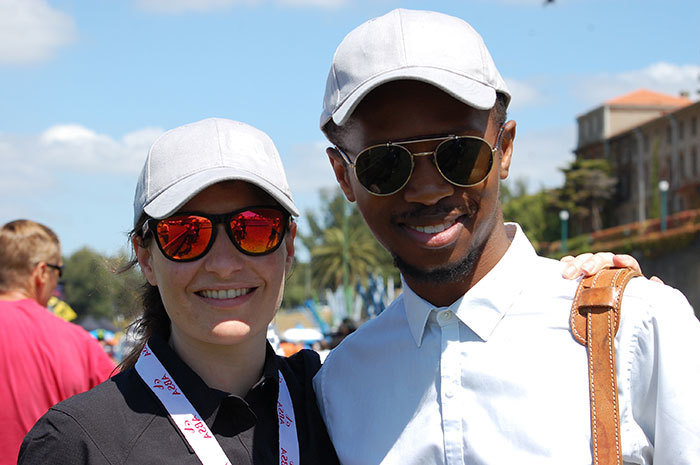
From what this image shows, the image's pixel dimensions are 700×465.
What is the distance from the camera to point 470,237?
2840mm

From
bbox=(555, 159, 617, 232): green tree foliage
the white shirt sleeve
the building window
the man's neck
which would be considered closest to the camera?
the white shirt sleeve

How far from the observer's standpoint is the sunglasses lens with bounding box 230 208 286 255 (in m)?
2.83

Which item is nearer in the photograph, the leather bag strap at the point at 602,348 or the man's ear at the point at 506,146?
the leather bag strap at the point at 602,348

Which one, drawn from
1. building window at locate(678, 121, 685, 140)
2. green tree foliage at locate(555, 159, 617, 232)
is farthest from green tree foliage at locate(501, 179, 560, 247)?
building window at locate(678, 121, 685, 140)

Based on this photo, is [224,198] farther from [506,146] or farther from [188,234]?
[506,146]

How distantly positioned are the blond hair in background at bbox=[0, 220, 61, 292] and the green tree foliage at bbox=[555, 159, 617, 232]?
67442 millimetres

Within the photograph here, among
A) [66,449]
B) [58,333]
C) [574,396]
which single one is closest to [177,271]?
[66,449]

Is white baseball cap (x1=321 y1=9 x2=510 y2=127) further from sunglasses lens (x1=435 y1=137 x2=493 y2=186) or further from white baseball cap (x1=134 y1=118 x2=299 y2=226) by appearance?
white baseball cap (x1=134 y1=118 x2=299 y2=226)

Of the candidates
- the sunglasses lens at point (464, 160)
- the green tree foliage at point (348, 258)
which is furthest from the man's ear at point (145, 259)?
the green tree foliage at point (348, 258)

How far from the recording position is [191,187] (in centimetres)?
Answer: 275

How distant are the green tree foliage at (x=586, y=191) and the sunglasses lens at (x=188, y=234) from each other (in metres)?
69.6

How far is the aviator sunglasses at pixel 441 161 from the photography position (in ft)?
8.96

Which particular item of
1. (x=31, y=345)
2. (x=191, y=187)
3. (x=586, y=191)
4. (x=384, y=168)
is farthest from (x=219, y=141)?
(x=586, y=191)

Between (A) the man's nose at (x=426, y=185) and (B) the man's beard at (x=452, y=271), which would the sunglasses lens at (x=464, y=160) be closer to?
(A) the man's nose at (x=426, y=185)
